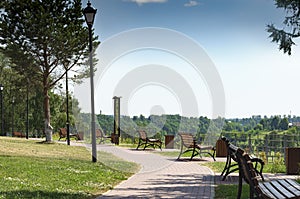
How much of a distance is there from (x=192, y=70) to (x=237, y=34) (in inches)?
173

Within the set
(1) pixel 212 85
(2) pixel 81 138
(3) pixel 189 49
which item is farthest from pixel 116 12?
(2) pixel 81 138

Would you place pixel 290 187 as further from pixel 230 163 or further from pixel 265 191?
pixel 230 163

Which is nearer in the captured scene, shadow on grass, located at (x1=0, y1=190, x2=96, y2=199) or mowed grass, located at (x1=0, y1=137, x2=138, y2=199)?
shadow on grass, located at (x1=0, y1=190, x2=96, y2=199)

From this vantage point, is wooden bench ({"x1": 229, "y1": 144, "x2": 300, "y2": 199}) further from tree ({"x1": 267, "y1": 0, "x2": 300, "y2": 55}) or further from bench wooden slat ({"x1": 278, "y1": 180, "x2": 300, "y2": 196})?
tree ({"x1": 267, "y1": 0, "x2": 300, "y2": 55})

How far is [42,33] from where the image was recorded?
22.7 m

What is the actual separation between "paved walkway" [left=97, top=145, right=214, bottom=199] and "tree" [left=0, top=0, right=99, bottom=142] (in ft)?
38.5

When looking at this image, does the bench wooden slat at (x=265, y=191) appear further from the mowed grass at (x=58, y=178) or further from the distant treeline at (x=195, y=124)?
the distant treeline at (x=195, y=124)

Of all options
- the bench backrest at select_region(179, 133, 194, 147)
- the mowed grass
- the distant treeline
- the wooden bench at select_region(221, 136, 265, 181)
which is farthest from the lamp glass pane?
the distant treeline

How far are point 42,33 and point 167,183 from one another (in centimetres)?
1515

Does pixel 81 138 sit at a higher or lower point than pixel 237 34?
lower

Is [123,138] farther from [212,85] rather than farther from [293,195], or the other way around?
[293,195]

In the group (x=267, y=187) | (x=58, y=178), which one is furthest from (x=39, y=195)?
(x=267, y=187)

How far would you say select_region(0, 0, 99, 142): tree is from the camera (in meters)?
22.8

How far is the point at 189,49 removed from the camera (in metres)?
17.8
